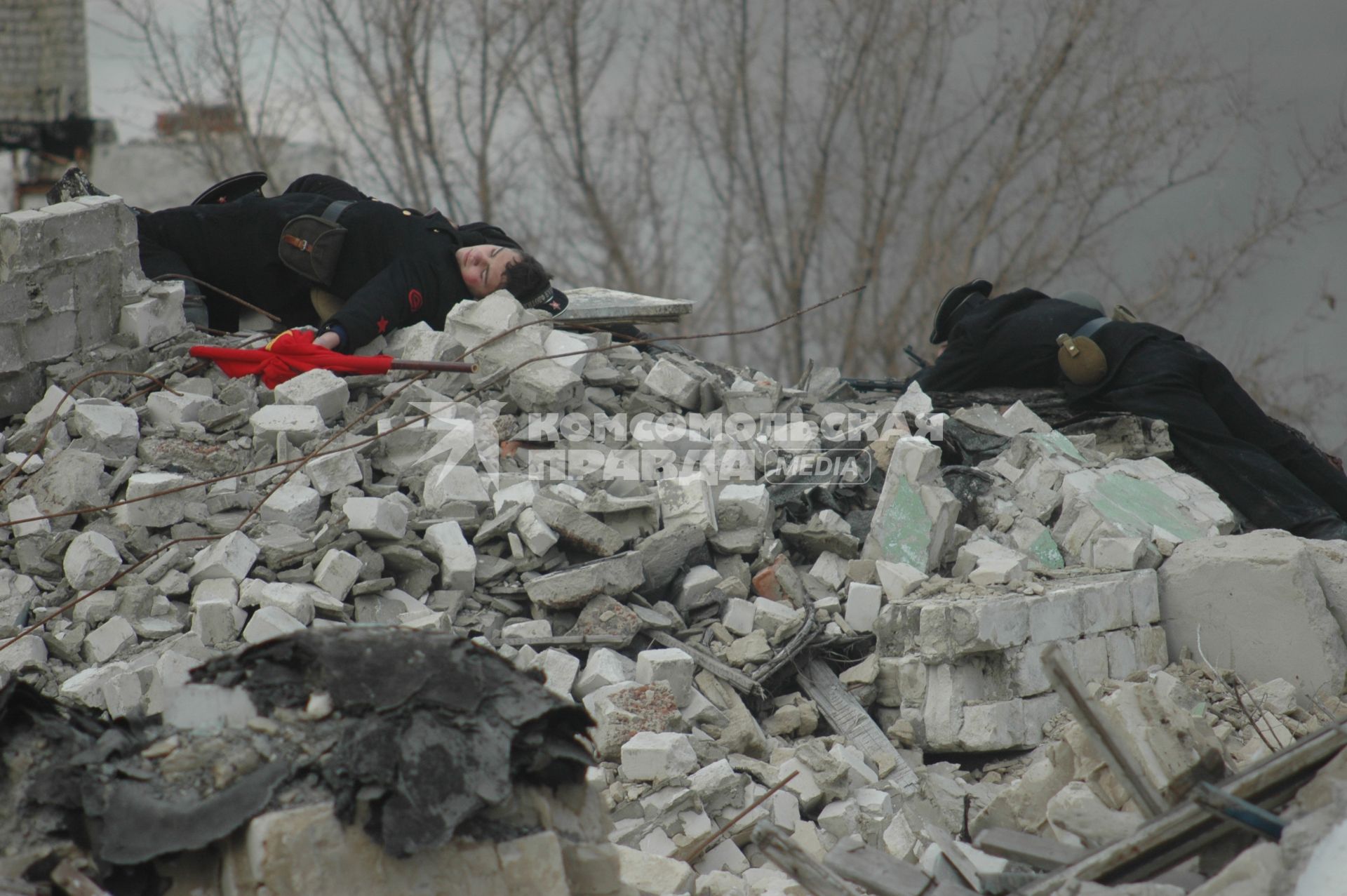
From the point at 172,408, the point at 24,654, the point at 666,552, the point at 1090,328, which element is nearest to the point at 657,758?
the point at 666,552

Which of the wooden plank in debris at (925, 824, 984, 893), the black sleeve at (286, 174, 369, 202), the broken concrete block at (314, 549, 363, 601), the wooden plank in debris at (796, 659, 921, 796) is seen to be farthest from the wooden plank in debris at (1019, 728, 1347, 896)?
the black sleeve at (286, 174, 369, 202)

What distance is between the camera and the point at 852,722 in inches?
169

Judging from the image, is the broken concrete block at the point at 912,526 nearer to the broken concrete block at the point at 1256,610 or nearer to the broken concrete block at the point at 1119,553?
the broken concrete block at the point at 1119,553

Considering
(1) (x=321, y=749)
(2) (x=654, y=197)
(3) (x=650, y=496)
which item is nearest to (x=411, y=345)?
(3) (x=650, y=496)

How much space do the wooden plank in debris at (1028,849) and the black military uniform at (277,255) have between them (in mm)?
4140

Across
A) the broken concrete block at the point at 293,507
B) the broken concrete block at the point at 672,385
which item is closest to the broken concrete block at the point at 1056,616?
the broken concrete block at the point at 672,385

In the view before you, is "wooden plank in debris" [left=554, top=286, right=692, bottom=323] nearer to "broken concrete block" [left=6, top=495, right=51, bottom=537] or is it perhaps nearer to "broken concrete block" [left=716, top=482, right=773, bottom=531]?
"broken concrete block" [left=716, top=482, right=773, bottom=531]

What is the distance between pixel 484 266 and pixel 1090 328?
11.1ft

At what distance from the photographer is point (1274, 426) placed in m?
6.08

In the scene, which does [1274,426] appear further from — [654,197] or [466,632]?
[654,197]

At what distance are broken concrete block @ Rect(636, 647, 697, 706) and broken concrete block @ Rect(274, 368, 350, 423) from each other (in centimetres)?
190

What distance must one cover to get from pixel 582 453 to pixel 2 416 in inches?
103

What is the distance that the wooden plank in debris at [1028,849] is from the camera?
2428mm

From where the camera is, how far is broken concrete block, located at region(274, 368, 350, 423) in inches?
197
